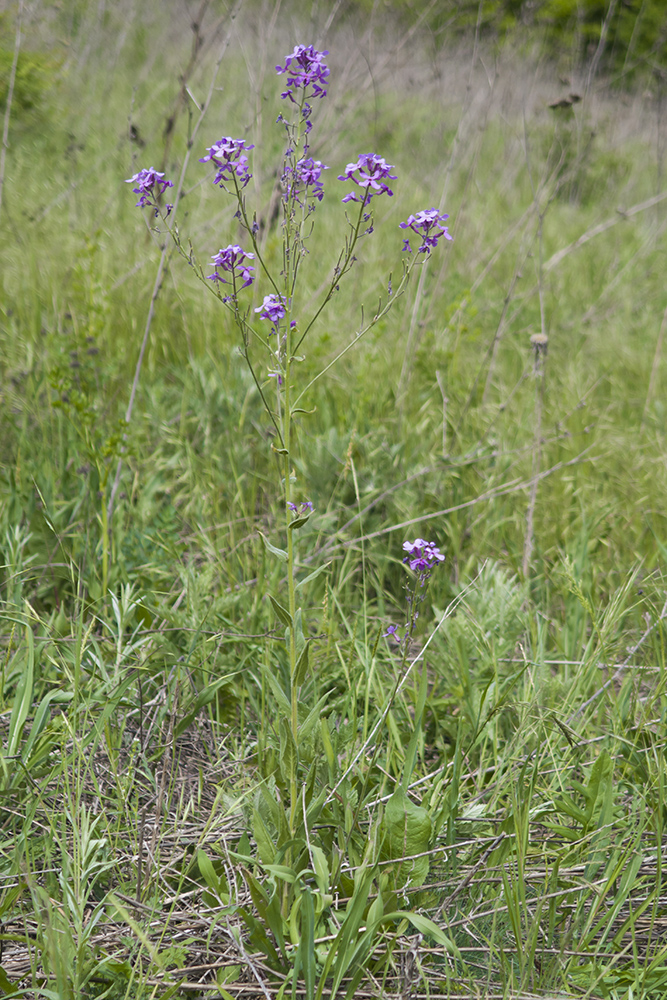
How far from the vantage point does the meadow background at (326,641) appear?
3.40 ft

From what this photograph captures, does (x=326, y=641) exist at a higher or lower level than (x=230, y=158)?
lower

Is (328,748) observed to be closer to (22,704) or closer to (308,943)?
(308,943)

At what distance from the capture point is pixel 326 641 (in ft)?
5.28

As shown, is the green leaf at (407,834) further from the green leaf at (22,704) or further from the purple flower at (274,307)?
the purple flower at (274,307)

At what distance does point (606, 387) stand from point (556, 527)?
129 cm

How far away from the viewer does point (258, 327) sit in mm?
2779

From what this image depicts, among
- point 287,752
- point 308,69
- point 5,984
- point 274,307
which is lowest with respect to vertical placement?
point 5,984

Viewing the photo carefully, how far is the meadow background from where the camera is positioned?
1036 mm

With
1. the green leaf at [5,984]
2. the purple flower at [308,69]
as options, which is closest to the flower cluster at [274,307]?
the purple flower at [308,69]

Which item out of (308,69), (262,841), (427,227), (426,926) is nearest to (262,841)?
(262,841)

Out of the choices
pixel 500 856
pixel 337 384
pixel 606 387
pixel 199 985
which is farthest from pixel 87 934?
pixel 606 387

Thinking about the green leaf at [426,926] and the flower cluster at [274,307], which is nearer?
the green leaf at [426,926]

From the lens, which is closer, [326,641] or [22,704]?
[22,704]

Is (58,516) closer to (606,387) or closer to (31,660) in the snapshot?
(31,660)
